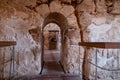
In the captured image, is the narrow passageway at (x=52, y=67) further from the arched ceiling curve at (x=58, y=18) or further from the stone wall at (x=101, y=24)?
the arched ceiling curve at (x=58, y=18)

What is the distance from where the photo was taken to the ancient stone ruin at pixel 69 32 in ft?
12.3

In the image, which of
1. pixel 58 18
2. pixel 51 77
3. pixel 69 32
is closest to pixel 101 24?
pixel 69 32

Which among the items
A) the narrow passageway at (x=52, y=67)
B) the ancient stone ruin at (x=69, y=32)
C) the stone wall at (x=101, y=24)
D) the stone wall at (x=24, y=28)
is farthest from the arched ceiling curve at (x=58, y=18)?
the narrow passageway at (x=52, y=67)

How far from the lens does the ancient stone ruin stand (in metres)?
3.75

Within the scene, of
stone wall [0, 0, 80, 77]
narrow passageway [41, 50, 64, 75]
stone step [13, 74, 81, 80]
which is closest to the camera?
stone step [13, 74, 81, 80]

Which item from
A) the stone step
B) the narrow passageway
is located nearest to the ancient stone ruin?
the narrow passageway

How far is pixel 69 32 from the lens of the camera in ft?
12.8

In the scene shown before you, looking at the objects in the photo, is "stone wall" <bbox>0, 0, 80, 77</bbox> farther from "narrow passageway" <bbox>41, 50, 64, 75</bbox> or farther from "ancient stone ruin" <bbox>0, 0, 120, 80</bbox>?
"narrow passageway" <bbox>41, 50, 64, 75</bbox>

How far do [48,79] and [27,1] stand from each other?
1.70 metres

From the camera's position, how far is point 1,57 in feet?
12.1

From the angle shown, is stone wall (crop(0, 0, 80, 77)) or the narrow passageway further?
the narrow passageway

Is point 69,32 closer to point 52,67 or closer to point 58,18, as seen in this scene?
point 58,18

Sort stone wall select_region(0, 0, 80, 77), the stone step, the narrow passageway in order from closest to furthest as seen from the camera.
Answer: the stone step, stone wall select_region(0, 0, 80, 77), the narrow passageway

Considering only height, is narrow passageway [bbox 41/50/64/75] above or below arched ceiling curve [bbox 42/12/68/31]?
below
